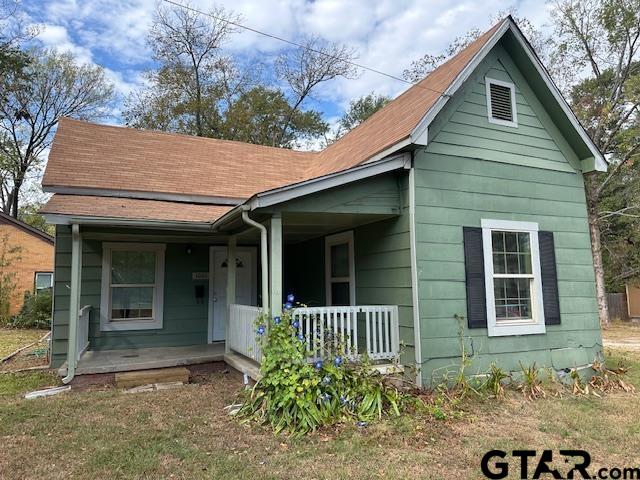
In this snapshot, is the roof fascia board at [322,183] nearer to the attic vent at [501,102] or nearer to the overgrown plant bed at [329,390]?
the overgrown plant bed at [329,390]

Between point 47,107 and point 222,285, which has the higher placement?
point 47,107

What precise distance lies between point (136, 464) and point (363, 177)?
390cm

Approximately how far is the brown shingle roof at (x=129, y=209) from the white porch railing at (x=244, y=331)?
5.25ft

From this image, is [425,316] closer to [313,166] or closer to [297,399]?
[297,399]

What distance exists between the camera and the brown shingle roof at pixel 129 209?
6207 mm

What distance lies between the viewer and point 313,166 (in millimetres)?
11242

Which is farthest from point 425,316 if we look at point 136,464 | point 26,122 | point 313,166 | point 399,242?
point 26,122

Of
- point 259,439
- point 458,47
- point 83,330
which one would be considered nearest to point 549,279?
point 259,439

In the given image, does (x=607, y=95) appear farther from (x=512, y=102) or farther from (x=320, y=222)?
(x=320, y=222)

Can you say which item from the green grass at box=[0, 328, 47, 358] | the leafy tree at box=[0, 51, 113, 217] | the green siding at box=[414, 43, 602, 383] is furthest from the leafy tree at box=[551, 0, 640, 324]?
the leafy tree at box=[0, 51, 113, 217]

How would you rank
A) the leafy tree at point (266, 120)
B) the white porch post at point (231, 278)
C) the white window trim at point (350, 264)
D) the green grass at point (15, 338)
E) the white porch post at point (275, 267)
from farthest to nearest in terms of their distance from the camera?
the leafy tree at point (266, 120) → the green grass at point (15, 338) → the white porch post at point (231, 278) → the white window trim at point (350, 264) → the white porch post at point (275, 267)

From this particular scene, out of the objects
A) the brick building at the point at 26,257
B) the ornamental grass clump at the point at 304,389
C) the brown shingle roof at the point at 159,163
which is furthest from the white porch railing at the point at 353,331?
the brick building at the point at 26,257

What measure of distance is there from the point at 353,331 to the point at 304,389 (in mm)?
1264

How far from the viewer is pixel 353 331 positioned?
18.3 feet
